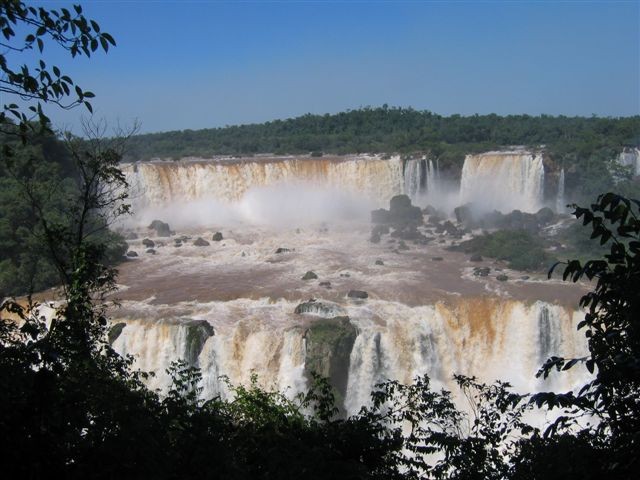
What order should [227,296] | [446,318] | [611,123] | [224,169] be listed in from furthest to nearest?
[611,123]
[224,169]
[227,296]
[446,318]

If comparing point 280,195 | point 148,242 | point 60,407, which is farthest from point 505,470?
point 280,195

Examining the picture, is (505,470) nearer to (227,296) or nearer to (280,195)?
(227,296)

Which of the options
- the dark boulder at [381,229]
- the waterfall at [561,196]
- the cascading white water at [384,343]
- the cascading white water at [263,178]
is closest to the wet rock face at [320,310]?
the cascading white water at [384,343]

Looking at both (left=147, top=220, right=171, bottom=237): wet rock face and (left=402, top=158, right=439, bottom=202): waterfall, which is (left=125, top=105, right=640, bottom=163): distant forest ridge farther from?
(left=147, top=220, right=171, bottom=237): wet rock face

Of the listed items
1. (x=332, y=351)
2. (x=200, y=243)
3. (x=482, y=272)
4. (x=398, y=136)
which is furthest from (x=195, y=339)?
(x=398, y=136)

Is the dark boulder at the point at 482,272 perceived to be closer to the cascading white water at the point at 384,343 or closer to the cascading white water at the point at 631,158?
the cascading white water at the point at 384,343
